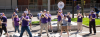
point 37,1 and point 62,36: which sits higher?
point 37,1

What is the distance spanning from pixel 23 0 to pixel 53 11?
6.22 meters

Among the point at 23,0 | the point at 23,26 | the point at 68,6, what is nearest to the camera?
the point at 23,26

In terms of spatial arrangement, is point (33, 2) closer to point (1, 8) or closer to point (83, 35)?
point (1, 8)

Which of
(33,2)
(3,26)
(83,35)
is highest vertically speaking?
(33,2)

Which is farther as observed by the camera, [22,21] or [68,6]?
[68,6]

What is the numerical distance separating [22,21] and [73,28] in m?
5.05

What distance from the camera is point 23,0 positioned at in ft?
88.2

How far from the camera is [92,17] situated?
10367mm

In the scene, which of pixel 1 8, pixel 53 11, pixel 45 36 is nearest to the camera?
pixel 45 36

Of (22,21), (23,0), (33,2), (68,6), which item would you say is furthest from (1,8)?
(22,21)

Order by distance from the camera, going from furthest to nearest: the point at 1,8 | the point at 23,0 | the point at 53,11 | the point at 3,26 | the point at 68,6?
the point at 68,6, the point at 23,0, the point at 53,11, the point at 1,8, the point at 3,26

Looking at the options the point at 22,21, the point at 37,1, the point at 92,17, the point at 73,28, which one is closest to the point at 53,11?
the point at 37,1

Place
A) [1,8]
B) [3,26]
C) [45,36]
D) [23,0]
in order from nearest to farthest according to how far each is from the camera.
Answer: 1. [3,26]
2. [45,36]
3. [1,8]
4. [23,0]

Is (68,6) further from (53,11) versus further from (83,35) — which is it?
(83,35)
